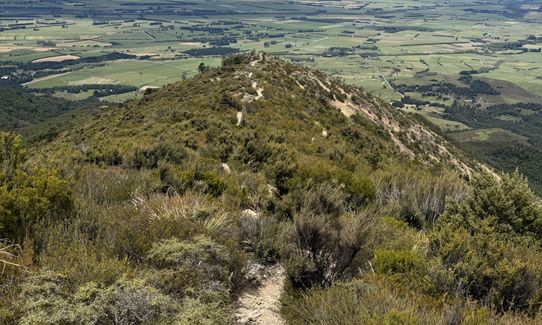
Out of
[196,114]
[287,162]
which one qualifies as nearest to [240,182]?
[287,162]

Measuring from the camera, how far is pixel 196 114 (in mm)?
22766

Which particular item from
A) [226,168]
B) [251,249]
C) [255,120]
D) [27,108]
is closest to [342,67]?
[27,108]

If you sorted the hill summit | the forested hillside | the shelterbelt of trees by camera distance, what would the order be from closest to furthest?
the shelterbelt of trees
the hill summit
the forested hillside

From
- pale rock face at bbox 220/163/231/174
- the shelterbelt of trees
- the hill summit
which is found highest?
the shelterbelt of trees

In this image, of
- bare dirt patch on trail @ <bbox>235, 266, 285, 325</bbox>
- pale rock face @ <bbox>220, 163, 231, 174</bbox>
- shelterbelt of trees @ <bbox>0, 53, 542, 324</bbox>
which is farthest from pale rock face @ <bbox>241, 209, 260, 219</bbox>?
pale rock face @ <bbox>220, 163, 231, 174</bbox>

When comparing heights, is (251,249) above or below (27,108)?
above

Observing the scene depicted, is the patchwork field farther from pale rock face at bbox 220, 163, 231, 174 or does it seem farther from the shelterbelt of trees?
the shelterbelt of trees

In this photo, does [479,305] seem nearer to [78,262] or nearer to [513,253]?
[513,253]

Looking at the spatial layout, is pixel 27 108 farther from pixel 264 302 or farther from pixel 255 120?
pixel 264 302

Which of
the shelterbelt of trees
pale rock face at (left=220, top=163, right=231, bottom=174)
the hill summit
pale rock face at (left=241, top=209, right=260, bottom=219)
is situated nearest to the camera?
the shelterbelt of trees

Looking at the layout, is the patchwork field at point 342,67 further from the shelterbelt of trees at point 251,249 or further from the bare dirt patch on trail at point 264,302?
the bare dirt patch on trail at point 264,302

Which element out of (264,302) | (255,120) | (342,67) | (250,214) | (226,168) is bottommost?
(342,67)

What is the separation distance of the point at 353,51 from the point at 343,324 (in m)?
187

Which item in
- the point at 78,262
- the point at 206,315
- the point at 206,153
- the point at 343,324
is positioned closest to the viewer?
the point at 343,324
